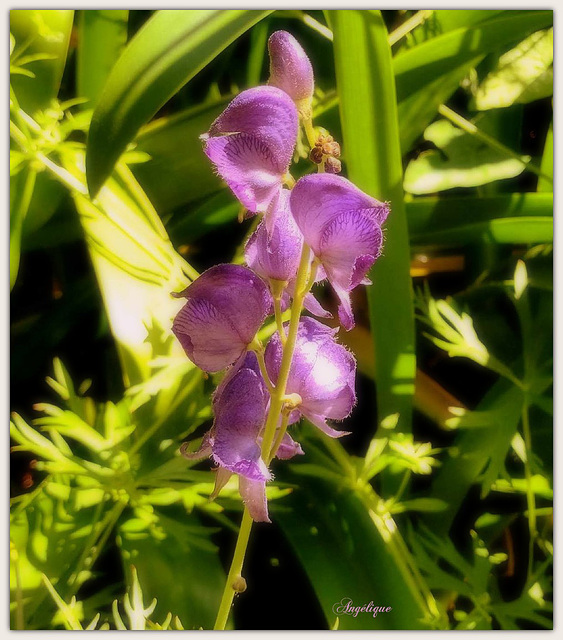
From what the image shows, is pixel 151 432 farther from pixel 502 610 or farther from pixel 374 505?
pixel 502 610

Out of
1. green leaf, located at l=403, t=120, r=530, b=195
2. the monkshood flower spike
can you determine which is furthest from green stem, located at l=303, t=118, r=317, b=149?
green leaf, located at l=403, t=120, r=530, b=195

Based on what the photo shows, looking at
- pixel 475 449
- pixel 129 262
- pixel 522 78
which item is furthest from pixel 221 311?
pixel 522 78

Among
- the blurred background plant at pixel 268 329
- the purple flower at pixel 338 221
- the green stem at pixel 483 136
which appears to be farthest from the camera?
the green stem at pixel 483 136

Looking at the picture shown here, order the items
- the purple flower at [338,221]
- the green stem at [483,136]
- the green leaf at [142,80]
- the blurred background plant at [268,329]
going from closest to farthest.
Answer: the purple flower at [338,221]
the green leaf at [142,80]
the blurred background plant at [268,329]
the green stem at [483,136]

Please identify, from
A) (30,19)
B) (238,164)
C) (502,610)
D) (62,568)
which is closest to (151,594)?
(62,568)

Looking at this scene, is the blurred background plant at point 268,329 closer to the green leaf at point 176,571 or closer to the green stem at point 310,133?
the green leaf at point 176,571

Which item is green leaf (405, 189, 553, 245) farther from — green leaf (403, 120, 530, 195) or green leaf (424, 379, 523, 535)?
green leaf (424, 379, 523, 535)

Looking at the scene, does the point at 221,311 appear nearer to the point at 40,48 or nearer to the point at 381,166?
the point at 381,166

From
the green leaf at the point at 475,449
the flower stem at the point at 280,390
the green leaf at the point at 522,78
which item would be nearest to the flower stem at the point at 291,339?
the flower stem at the point at 280,390
